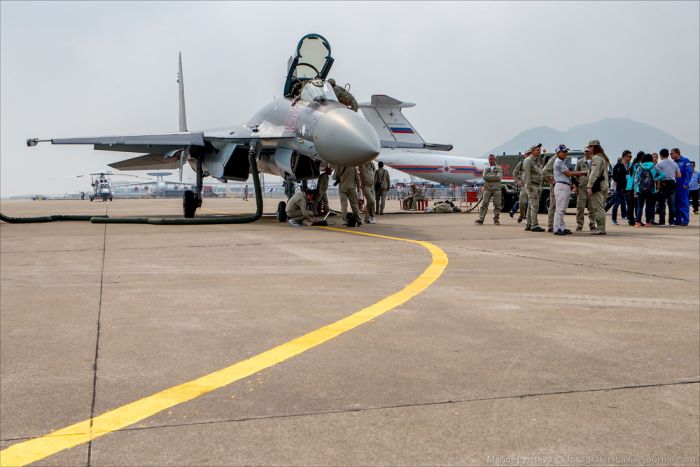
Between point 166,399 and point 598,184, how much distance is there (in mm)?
11928

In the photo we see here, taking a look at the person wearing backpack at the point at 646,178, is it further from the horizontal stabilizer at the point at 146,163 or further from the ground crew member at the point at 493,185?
the horizontal stabilizer at the point at 146,163

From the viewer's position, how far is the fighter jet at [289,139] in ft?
42.1

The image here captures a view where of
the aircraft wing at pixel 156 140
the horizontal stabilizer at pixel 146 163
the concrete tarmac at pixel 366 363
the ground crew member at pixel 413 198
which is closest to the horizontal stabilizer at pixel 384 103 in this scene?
the ground crew member at pixel 413 198

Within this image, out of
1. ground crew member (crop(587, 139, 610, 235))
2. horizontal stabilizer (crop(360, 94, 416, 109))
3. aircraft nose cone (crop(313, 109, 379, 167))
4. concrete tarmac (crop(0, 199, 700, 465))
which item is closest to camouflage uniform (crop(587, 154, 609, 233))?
ground crew member (crop(587, 139, 610, 235))

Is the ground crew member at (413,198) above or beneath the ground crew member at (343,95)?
beneath

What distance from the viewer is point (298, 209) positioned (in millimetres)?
15445

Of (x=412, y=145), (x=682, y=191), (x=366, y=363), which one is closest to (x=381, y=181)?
(x=412, y=145)

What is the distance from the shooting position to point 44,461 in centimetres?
239

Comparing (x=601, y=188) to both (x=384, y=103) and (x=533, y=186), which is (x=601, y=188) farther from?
(x=384, y=103)

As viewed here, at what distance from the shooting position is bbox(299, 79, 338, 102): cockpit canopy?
14.4 m

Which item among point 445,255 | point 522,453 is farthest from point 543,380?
point 445,255

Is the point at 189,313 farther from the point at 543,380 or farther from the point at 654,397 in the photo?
the point at 654,397

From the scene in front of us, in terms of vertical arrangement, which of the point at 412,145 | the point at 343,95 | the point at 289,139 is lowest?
the point at 289,139

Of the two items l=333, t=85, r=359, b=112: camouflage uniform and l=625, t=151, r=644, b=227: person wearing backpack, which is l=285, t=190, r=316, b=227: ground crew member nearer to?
l=333, t=85, r=359, b=112: camouflage uniform
